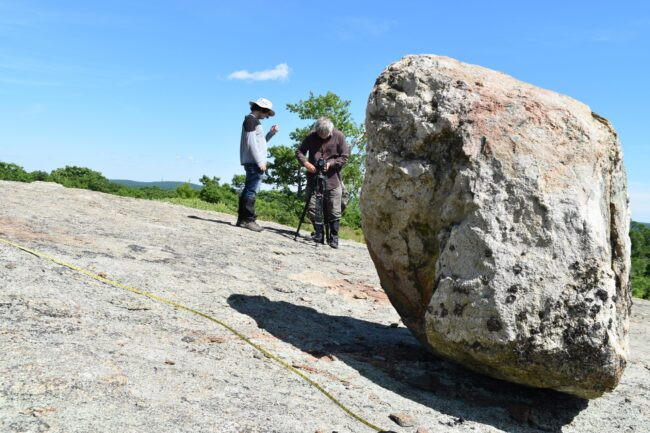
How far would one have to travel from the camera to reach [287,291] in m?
7.31

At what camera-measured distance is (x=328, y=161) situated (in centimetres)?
1016

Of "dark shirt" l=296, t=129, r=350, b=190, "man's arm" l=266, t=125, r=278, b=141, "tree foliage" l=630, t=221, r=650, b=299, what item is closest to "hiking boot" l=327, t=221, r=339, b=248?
"dark shirt" l=296, t=129, r=350, b=190

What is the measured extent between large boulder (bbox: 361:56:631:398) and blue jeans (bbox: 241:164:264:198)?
17.0 ft

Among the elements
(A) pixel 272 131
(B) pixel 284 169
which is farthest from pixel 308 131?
(A) pixel 272 131

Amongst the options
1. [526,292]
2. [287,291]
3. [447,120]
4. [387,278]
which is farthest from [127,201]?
[526,292]

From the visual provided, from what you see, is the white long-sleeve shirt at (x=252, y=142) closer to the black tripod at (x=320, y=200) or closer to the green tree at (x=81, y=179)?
the black tripod at (x=320, y=200)

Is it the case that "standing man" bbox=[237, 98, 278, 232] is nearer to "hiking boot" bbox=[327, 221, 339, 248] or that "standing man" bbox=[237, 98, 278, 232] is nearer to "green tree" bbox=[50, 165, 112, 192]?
"hiking boot" bbox=[327, 221, 339, 248]

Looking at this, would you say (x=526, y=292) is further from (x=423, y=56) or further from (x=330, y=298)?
(x=330, y=298)

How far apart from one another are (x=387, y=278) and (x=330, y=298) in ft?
6.50

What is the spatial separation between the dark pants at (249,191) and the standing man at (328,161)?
0.79 metres

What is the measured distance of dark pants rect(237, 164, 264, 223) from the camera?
33.9 ft

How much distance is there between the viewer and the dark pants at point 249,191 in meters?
10.3

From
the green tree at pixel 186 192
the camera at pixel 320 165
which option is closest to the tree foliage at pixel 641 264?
the camera at pixel 320 165

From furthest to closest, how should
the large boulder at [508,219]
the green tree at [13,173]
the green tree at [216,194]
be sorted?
1. the green tree at [216,194]
2. the green tree at [13,173]
3. the large boulder at [508,219]
